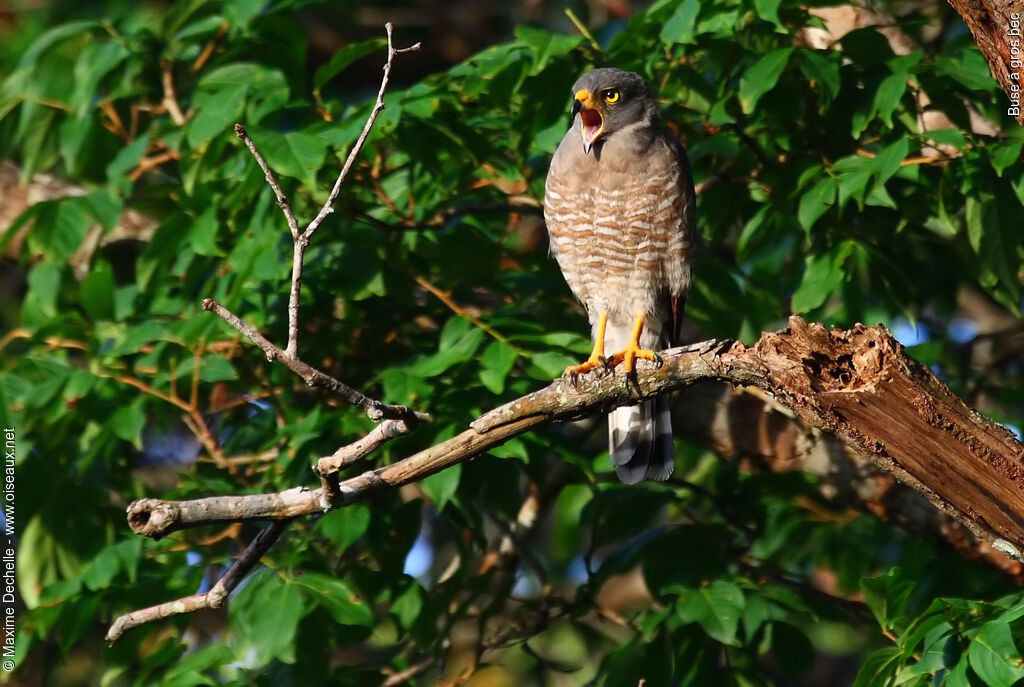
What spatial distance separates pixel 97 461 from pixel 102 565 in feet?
3.13

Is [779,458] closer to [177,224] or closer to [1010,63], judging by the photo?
[1010,63]

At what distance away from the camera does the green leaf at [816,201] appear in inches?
153

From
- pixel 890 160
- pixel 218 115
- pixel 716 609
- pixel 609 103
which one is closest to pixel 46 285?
pixel 218 115

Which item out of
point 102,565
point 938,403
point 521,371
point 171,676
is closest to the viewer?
point 938,403

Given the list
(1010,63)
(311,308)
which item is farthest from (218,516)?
(1010,63)

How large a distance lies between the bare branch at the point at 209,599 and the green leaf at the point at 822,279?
1.98 meters

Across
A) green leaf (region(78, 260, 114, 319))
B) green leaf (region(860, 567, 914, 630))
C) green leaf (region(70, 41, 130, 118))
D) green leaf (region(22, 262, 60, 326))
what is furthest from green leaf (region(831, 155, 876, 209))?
green leaf (region(22, 262, 60, 326))

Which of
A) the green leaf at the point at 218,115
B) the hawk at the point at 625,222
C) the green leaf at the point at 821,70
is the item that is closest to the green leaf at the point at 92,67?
the green leaf at the point at 218,115

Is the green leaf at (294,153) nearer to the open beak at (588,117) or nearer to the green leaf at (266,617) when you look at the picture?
the open beak at (588,117)

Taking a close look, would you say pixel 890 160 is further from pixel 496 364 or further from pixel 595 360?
pixel 496 364

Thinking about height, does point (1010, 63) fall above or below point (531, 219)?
above

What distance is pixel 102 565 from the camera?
13.3 ft

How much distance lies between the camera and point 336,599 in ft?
12.1

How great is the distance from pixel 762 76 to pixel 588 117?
103cm
